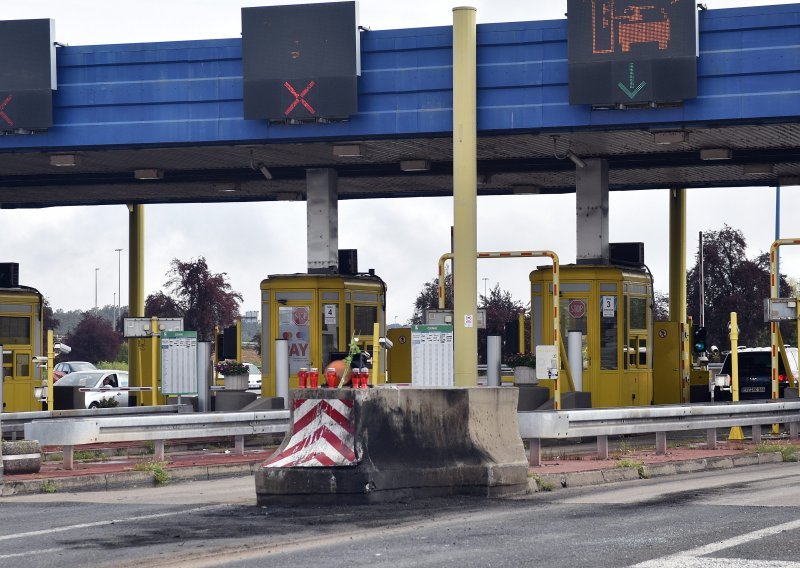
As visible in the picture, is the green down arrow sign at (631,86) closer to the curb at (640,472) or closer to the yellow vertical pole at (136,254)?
the curb at (640,472)

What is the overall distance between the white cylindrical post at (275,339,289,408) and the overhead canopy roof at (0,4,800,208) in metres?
3.79

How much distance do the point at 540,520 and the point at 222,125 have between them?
1611cm

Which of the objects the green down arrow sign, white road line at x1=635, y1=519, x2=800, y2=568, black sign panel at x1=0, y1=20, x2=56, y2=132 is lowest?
white road line at x1=635, y1=519, x2=800, y2=568

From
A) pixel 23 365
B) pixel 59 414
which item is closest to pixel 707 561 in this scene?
pixel 59 414

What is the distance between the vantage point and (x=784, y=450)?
21172 mm

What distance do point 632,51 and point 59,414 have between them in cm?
1205

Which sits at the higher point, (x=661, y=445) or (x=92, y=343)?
(x=92, y=343)

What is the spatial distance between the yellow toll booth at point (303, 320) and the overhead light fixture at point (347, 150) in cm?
243

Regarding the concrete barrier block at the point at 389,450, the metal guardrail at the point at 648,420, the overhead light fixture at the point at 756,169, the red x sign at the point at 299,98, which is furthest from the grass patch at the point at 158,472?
the overhead light fixture at the point at 756,169

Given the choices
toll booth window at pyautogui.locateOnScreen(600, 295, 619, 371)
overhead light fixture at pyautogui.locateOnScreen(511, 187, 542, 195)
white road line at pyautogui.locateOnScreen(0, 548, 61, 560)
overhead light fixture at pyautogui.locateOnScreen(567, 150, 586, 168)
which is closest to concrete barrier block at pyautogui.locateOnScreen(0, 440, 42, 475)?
white road line at pyautogui.locateOnScreen(0, 548, 61, 560)

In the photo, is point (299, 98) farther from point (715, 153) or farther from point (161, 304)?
point (161, 304)

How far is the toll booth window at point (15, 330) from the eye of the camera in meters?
29.5

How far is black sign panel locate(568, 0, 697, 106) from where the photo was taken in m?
25.1

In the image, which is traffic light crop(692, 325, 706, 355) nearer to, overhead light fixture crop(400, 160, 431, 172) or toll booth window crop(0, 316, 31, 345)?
overhead light fixture crop(400, 160, 431, 172)
